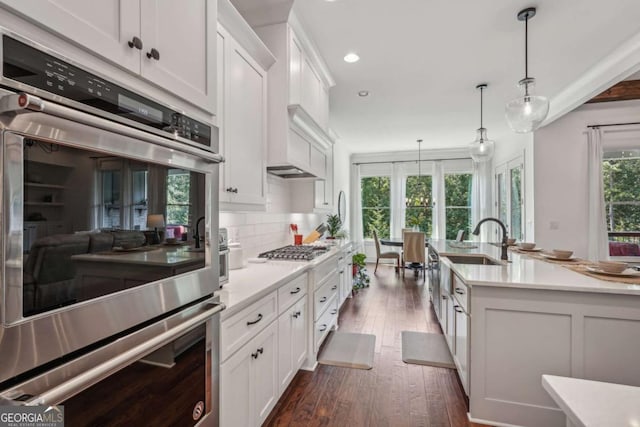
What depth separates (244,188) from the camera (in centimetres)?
199

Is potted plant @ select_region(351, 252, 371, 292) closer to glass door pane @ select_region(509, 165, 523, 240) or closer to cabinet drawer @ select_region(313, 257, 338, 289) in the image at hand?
cabinet drawer @ select_region(313, 257, 338, 289)

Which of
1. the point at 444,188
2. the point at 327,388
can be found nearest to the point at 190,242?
the point at 327,388

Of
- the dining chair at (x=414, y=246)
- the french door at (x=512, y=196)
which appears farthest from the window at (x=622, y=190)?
the dining chair at (x=414, y=246)

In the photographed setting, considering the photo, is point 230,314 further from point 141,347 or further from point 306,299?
point 306,299

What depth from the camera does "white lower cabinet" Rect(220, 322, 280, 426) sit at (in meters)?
1.31

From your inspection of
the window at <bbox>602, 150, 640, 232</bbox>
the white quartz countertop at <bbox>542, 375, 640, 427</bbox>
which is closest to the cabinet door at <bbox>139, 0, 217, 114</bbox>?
the white quartz countertop at <bbox>542, 375, 640, 427</bbox>

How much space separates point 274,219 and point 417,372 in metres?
1.91

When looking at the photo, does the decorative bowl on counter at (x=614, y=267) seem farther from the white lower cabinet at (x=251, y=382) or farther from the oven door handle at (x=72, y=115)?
the oven door handle at (x=72, y=115)

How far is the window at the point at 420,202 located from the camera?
24.6 ft

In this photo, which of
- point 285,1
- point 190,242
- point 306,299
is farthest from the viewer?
point 306,299

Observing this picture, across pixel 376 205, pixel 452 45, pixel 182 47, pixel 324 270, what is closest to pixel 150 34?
pixel 182 47

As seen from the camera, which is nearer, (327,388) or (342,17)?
(327,388)

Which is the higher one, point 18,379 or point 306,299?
point 18,379

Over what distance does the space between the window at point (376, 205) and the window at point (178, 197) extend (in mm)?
7019
